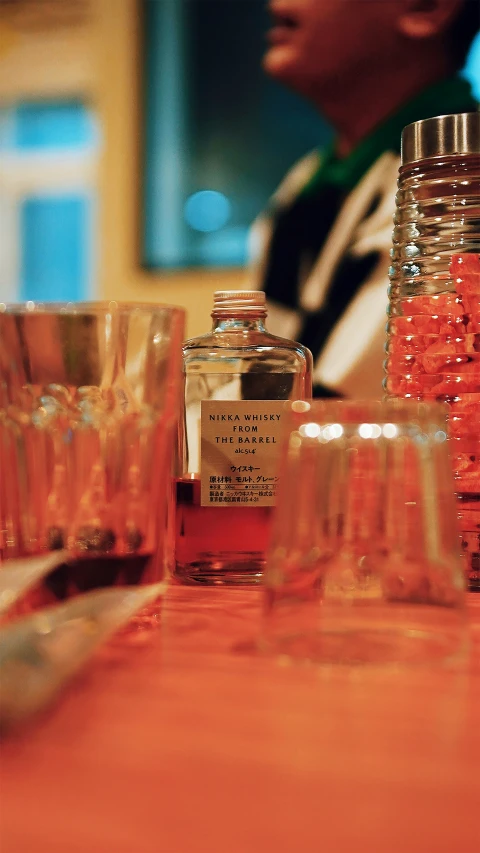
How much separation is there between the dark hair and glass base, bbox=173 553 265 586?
1.60m

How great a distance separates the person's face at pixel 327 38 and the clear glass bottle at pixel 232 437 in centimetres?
140

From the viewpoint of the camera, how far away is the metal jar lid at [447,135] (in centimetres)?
54

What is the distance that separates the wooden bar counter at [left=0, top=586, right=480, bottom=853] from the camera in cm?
23

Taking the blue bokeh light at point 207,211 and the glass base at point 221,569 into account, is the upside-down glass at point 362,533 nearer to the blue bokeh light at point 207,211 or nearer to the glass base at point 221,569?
the glass base at point 221,569

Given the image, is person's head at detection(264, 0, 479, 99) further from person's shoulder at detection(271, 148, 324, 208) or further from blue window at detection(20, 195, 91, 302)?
blue window at detection(20, 195, 91, 302)

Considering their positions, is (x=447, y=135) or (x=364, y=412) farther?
(x=447, y=135)

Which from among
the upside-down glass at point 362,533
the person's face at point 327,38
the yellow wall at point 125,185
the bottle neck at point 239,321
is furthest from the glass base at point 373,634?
Answer: the yellow wall at point 125,185

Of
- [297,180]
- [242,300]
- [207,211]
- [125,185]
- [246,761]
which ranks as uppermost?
[125,185]

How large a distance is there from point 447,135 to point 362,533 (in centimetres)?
26

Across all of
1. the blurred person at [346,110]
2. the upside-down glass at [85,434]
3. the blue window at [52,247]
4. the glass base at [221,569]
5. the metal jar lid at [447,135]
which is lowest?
the glass base at [221,569]

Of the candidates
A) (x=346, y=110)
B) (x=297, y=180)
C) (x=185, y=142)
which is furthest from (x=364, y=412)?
(x=185, y=142)

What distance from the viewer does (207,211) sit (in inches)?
117

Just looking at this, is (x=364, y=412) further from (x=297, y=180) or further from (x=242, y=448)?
(x=297, y=180)

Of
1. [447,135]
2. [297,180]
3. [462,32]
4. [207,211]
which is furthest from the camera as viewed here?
[207,211]
